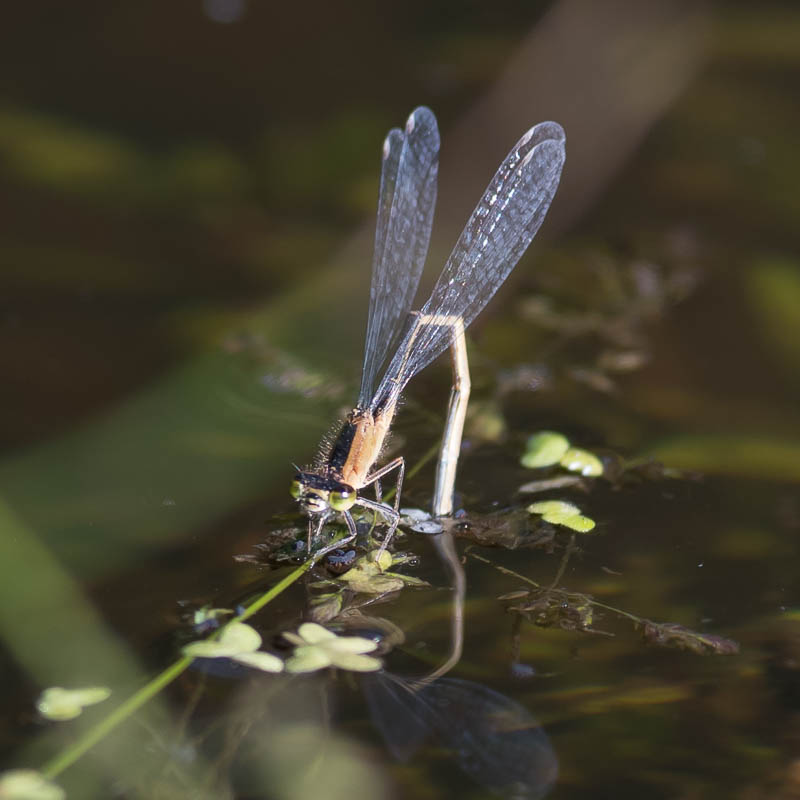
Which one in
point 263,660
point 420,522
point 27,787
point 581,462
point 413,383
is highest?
point 413,383

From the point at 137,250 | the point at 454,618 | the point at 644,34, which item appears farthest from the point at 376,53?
the point at 454,618

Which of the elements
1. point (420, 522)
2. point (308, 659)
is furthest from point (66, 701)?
point (420, 522)

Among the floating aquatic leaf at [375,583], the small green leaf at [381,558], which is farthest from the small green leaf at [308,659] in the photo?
the small green leaf at [381,558]

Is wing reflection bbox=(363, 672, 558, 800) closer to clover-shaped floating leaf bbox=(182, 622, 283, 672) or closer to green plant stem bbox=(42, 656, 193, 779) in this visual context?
clover-shaped floating leaf bbox=(182, 622, 283, 672)

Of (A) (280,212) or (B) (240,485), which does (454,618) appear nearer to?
(B) (240,485)

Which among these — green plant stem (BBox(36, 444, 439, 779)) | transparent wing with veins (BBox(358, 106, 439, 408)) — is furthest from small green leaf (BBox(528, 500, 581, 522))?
transparent wing with veins (BBox(358, 106, 439, 408))

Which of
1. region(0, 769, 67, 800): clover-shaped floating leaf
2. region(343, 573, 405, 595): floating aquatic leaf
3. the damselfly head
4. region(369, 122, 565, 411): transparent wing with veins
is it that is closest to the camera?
region(0, 769, 67, 800): clover-shaped floating leaf

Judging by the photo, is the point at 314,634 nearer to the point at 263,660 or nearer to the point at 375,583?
the point at 263,660
